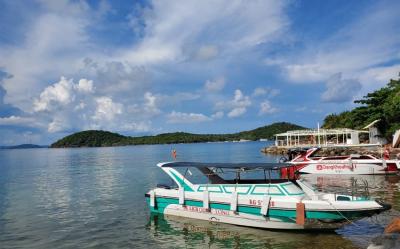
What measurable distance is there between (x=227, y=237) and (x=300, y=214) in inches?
122

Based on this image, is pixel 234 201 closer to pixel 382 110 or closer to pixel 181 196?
pixel 181 196

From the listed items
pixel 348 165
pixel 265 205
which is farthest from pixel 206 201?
pixel 348 165

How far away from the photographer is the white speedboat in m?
14.2

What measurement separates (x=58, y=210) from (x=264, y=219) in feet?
43.3

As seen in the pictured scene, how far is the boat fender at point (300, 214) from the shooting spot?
1427 cm

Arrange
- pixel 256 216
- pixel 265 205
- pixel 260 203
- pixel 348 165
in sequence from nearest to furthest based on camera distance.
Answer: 1. pixel 265 205
2. pixel 260 203
3. pixel 256 216
4. pixel 348 165

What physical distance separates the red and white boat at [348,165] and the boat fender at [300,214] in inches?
703

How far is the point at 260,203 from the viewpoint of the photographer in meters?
15.3

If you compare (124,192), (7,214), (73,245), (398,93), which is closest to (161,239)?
(73,245)

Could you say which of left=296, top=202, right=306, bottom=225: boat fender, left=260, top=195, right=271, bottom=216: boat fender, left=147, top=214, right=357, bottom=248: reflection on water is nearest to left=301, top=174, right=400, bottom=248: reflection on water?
left=147, top=214, right=357, bottom=248: reflection on water

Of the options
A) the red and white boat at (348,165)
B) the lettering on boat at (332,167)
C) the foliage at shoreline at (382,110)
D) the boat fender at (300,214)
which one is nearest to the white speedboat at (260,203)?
the boat fender at (300,214)

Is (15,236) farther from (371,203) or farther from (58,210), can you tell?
(371,203)

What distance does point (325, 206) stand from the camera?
46.5ft

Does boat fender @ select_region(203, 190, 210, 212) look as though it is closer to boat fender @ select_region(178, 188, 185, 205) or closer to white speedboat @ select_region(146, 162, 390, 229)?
white speedboat @ select_region(146, 162, 390, 229)
